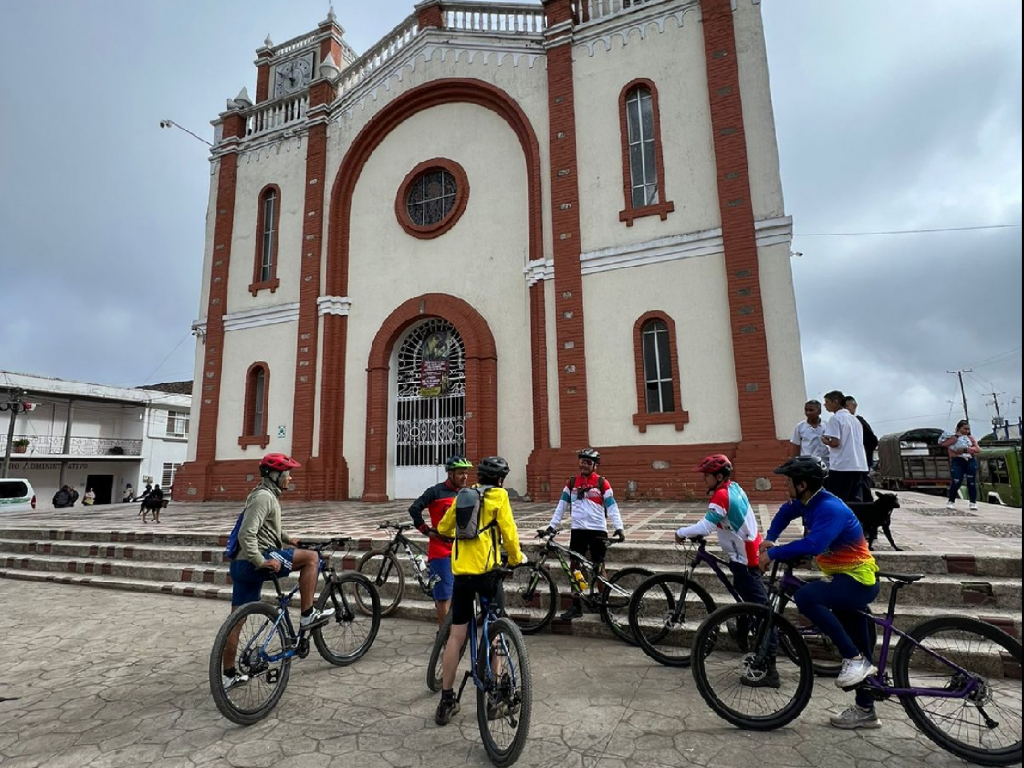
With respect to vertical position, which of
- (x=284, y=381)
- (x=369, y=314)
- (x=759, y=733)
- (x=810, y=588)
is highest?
(x=369, y=314)

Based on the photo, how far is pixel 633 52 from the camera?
12719mm

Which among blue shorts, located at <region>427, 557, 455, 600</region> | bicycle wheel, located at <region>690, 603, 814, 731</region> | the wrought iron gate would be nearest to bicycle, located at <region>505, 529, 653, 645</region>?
blue shorts, located at <region>427, 557, 455, 600</region>

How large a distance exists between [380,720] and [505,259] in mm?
11150

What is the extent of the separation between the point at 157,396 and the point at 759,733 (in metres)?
35.9

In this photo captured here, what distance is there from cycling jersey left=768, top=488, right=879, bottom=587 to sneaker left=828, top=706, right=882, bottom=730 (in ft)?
2.55

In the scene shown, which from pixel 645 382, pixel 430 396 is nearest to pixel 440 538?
pixel 645 382

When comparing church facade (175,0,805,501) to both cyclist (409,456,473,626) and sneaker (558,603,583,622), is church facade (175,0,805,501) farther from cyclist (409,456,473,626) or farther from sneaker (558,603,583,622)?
cyclist (409,456,473,626)

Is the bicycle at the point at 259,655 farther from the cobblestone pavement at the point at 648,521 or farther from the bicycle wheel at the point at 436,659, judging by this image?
the cobblestone pavement at the point at 648,521

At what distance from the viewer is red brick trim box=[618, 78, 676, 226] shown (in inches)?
468

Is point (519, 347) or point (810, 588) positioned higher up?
point (519, 347)

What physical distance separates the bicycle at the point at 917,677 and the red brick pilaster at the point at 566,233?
796 centimetres

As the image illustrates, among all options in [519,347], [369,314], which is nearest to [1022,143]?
[519,347]

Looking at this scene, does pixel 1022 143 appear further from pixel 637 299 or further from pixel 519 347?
pixel 519 347

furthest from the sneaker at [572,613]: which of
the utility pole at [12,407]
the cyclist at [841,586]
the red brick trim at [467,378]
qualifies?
the utility pole at [12,407]
